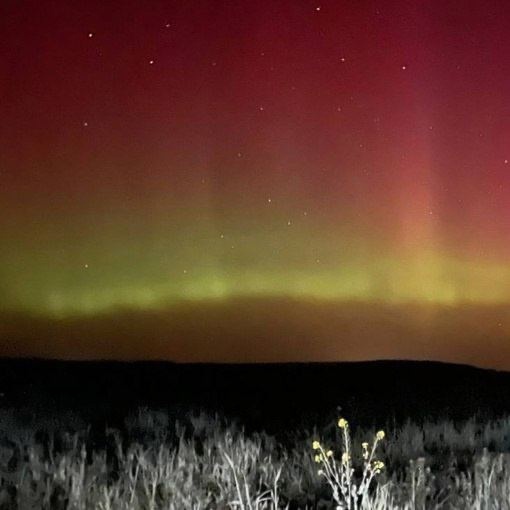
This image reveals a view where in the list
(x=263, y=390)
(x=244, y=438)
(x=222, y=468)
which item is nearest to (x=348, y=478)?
(x=222, y=468)

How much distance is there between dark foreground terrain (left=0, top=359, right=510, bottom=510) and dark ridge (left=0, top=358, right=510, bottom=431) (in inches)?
1.8

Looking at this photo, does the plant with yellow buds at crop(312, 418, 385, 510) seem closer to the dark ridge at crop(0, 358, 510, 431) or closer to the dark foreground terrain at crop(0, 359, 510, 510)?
the dark foreground terrain at crop(0, 359, 510, 510)

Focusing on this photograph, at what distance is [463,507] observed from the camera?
555 cm

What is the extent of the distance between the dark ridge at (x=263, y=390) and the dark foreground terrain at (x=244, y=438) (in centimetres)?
5

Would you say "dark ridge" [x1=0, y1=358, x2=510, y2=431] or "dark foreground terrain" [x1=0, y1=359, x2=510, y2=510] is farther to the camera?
"dark ridge" [x1=0, y1=358, x2=510, y2=431]

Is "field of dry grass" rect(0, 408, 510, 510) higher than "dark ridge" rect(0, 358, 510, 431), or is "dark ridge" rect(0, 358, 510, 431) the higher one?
"dark ridge" rect(0, 358, 510, 431)

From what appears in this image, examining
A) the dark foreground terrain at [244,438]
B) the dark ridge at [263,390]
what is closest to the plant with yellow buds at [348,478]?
the dark foreground terrain at [244,438]

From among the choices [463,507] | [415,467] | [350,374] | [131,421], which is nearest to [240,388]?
[350,374]

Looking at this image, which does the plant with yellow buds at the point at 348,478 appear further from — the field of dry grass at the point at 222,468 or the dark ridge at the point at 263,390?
the dark ridge at the point at 263,390

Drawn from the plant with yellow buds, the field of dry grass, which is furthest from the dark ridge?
the plant with yellow buds

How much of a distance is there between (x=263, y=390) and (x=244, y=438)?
19.9ft

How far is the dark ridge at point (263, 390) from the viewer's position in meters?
10.9

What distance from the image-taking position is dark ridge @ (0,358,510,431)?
429 inches

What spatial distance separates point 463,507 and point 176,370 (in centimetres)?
1213
